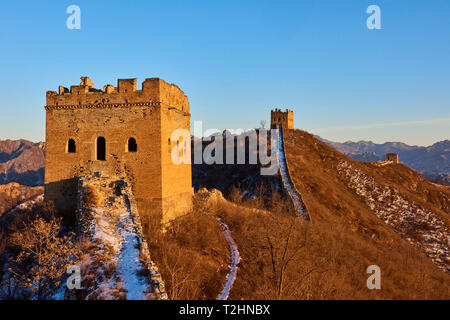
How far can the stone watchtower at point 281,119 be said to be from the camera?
254 ft

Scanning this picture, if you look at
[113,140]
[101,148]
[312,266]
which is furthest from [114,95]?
[312,266]

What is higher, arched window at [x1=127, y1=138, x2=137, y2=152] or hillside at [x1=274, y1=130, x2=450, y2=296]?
arched window at [x1=127, y1=138, x2=137, y2=152]

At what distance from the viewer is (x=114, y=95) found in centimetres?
1769

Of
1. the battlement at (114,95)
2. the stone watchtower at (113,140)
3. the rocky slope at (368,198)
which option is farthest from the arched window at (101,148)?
the rocky slope at (368,198)

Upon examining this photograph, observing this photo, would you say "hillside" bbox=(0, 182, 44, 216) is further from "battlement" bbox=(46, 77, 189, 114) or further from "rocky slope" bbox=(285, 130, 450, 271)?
"battlement" bbox=(46, 77, 189, 114)

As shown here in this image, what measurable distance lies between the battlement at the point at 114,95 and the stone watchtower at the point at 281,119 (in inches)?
2442

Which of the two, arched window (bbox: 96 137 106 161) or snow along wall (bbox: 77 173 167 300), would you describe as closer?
snow along wall (bbox: 77 173 167 300)

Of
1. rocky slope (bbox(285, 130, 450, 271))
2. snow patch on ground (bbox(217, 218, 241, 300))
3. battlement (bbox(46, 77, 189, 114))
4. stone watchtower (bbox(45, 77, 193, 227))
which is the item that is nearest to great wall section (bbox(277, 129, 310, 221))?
rocky slope (bbox(285, 130, 450, 271))

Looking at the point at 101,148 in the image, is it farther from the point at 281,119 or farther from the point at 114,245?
the point at 281,119

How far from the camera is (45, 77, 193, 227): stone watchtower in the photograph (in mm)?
17484

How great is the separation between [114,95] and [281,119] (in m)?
64.5
